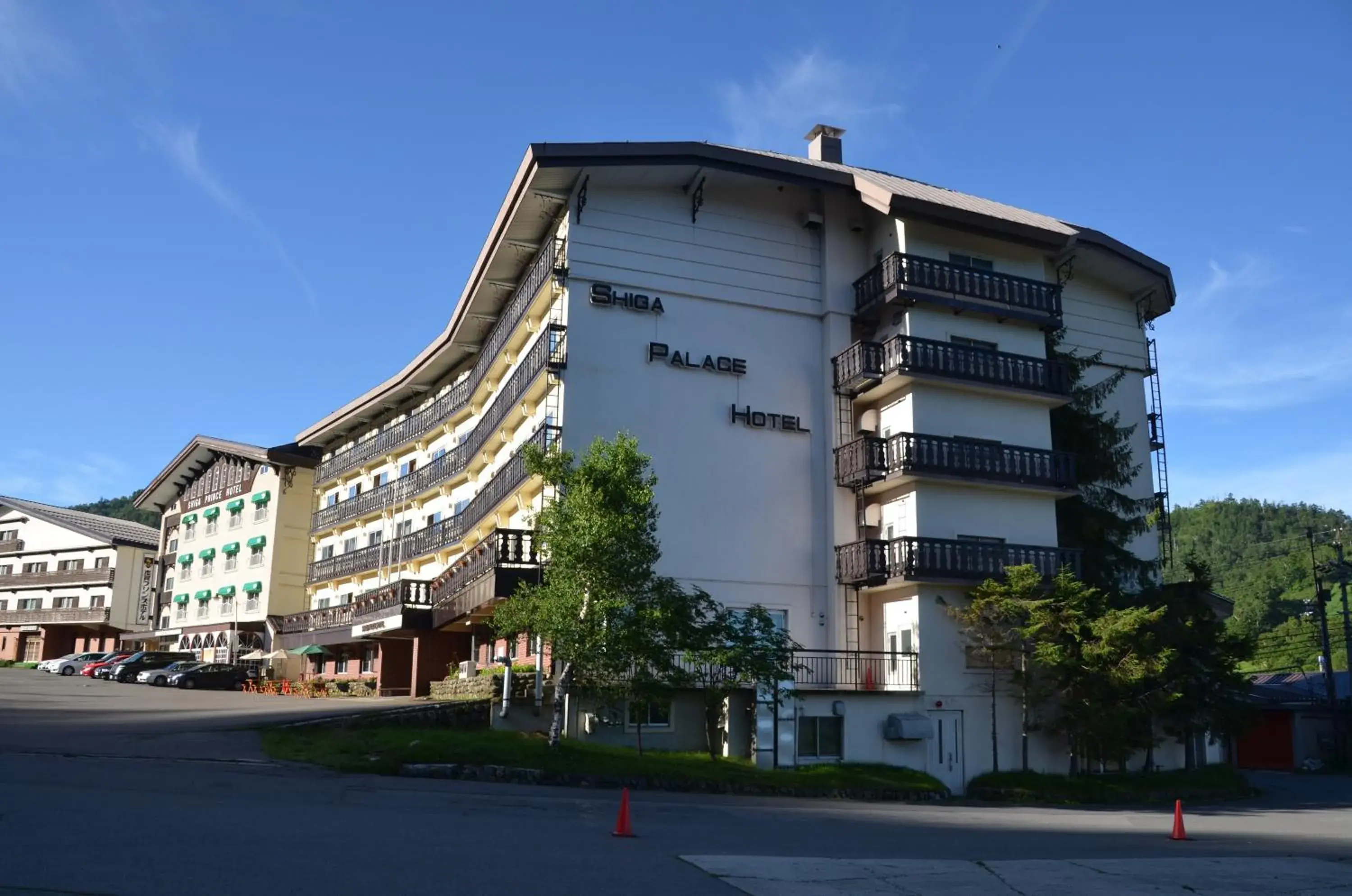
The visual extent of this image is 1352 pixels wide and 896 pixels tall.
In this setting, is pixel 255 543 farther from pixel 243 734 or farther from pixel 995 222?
pixel 995 222

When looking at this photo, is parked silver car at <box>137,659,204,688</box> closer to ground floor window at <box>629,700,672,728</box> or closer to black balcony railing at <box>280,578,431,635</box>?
black balcony railing at <box>280,578,431,635</box>

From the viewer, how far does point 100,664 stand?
55312mm

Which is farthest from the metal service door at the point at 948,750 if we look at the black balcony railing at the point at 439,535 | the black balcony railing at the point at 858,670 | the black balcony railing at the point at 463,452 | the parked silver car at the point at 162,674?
the parked silver car at the point at 162,674

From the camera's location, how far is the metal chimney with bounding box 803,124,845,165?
40500 millimetres

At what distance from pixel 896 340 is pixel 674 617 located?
468 inches

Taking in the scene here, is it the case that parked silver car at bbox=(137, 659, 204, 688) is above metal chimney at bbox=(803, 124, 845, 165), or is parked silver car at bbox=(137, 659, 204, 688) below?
below

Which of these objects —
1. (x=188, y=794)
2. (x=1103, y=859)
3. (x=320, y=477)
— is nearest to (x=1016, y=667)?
(x=1103, y=859)

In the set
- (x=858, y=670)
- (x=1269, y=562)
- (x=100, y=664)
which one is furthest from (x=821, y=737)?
(x=1269, y=562)

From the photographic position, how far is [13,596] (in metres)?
86.1

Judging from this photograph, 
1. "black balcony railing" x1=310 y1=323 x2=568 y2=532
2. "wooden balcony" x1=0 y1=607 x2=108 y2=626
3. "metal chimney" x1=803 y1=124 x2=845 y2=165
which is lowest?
"wooden balcony" x1=0 y1=607 x2=108 y2=626

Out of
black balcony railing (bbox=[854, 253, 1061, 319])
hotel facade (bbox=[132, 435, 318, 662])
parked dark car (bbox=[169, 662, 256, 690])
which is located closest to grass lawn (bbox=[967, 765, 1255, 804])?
black balcony railing (bbox=[854, 253, 1061, 319])

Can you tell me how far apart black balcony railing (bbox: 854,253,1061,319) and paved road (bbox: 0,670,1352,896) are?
48.7ft

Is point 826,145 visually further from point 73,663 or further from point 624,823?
point 73,663

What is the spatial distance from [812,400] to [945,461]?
15.3 feet
